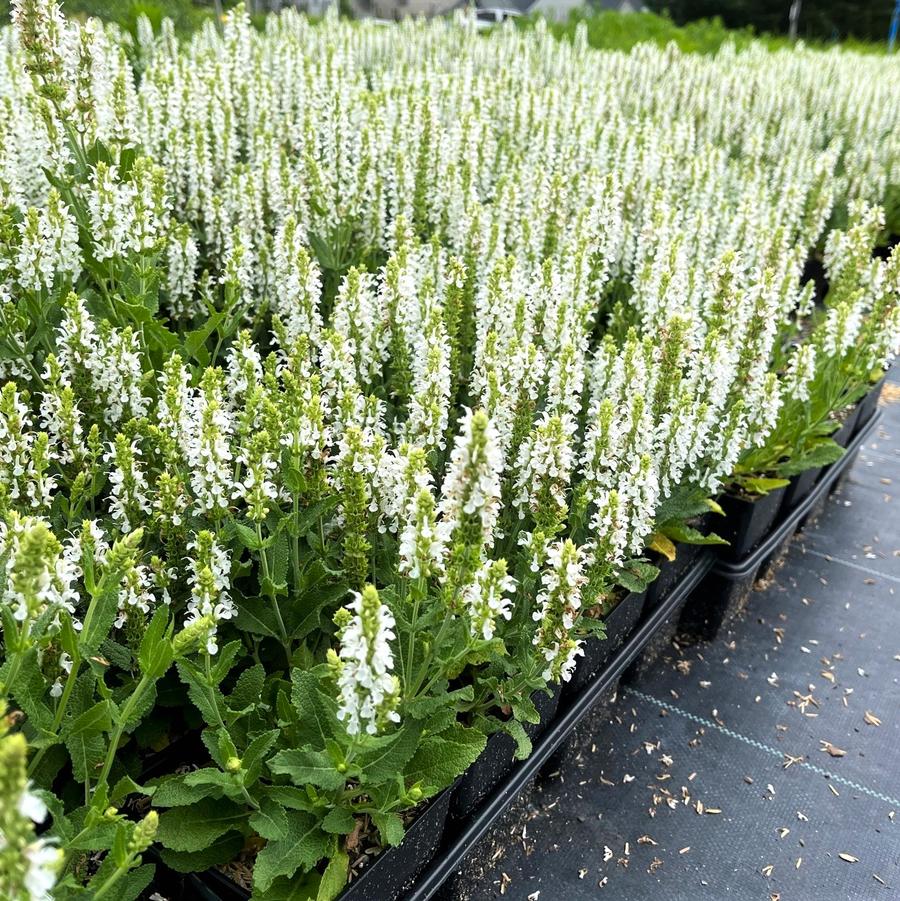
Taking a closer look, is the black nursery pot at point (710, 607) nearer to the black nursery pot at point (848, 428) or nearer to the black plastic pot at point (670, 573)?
the black plastic pot at point (670, 573)

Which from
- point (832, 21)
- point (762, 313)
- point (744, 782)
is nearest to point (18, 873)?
point (744, 782)

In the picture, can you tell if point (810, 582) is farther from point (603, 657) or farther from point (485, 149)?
point (485, 149)

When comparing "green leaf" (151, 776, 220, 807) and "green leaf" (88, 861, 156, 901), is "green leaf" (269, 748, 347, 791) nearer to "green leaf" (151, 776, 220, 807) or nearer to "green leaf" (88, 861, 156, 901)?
"green leaf" (151, 776, 220, 807)

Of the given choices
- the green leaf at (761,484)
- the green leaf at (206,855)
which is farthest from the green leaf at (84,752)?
the green leaf at (761,484)

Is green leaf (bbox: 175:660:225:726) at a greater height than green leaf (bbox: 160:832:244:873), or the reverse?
green leaf (bbox: 175:660:225:726)

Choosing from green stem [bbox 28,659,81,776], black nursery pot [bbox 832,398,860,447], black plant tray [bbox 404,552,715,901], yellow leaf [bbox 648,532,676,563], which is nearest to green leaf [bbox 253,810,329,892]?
black plant tray [bbox 404,552,715,901]

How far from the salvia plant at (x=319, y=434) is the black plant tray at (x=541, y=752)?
203 mm

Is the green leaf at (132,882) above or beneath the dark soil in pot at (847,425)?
above

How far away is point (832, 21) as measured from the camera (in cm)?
3209

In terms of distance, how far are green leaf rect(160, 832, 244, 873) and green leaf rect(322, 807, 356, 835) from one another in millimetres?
274

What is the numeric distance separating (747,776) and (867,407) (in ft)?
9.18

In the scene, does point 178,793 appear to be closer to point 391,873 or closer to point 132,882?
point 132,882

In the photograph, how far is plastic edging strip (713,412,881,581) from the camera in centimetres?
355

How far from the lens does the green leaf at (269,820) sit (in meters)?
1.75
